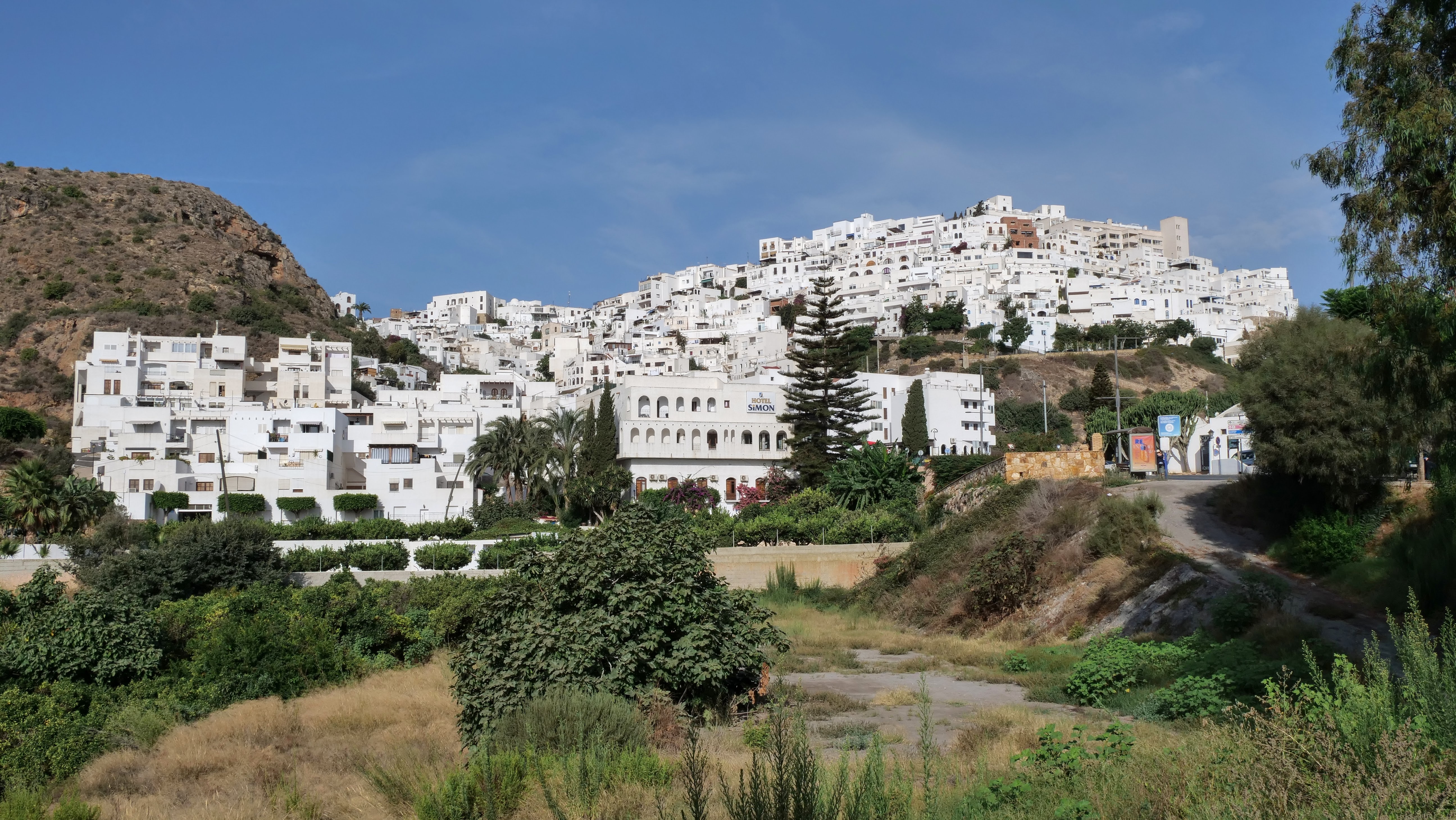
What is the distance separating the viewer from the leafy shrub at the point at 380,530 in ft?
119

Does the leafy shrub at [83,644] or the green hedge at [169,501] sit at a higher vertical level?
the green hedge at [169,501]

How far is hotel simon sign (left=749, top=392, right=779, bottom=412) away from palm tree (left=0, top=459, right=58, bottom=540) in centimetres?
3226

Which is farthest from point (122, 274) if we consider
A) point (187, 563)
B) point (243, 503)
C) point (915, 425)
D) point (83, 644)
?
point (83, 644)

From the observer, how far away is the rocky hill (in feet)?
249

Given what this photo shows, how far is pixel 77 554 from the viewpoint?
94.3ft

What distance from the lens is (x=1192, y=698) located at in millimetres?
11211

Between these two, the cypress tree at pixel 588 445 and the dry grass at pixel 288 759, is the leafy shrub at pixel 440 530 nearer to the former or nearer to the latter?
the cypress tree at pixel 588 445

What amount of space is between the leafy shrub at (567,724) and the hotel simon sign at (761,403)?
45976 mm

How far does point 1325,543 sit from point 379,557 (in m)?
25.9

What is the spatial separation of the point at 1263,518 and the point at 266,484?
39.2 m

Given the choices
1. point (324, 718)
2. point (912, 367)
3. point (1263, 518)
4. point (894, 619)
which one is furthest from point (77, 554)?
point (912, 367)

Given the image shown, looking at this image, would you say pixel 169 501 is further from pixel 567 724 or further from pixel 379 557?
pixel 567 724

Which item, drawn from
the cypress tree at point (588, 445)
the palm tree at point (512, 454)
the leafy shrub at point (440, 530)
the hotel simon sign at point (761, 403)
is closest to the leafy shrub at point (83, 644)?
the leafy shrub at point (440, 530)

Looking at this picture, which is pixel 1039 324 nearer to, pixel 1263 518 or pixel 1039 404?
pixel 1039 404
